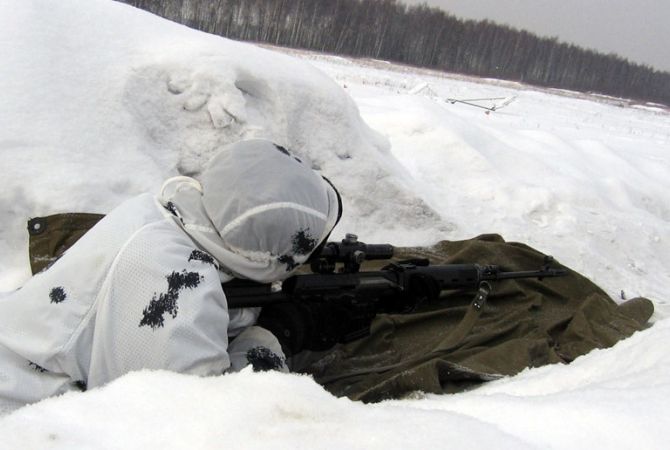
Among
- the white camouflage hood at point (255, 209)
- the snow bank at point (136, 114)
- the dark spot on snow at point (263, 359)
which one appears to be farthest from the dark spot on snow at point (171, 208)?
the snow bank at point (136, 114)

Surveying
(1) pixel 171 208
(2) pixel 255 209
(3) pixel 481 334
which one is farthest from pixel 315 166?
(2) pixel 255 209

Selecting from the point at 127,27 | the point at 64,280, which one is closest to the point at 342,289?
the point at 64,280

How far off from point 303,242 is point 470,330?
1097 millimetres

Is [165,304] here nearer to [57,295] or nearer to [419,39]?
[57,295]

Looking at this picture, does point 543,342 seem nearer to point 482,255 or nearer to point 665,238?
point 482,255

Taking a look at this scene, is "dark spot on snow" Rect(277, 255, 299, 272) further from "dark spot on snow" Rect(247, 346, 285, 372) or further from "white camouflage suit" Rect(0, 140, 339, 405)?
"dark spot on snow" Rect(247, 346, 285, 372)

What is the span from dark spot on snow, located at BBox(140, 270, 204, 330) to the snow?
268 mm

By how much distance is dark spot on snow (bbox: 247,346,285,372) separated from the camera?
1.47 metres

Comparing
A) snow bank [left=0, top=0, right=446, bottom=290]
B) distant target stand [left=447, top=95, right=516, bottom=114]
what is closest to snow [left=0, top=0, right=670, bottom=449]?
snow bank [left=0, top=0, right=446, bottom=290]

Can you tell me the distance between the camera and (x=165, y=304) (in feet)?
4.16

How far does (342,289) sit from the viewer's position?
1.88m

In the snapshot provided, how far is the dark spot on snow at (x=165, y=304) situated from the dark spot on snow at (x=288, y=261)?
27 centimetres

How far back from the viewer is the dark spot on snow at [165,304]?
4.13ft

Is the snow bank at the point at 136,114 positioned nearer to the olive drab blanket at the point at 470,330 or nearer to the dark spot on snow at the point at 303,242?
the olive drab blanket at the point at 470,330
